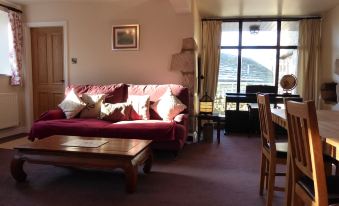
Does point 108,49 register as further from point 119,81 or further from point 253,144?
point 253,144

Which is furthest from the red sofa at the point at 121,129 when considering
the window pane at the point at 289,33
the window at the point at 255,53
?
the window pane at the point at 289,33

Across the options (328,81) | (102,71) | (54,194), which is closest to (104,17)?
(102,71)

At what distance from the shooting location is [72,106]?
4.11m

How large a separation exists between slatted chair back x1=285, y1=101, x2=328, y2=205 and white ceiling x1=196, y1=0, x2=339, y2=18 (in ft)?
12.6

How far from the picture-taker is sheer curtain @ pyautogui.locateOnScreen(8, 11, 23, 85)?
482 centimetres

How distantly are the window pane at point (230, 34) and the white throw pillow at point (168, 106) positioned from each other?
2.76 metres

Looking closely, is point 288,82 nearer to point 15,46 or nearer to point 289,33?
point 289,33

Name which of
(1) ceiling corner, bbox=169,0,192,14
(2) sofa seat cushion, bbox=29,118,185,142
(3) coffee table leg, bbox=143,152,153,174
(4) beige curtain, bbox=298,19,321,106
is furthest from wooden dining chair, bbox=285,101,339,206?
(4) beige curtain, bbox=298,19,321,106

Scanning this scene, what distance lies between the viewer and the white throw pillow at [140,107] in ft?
13.0

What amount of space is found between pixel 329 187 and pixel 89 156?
189cm

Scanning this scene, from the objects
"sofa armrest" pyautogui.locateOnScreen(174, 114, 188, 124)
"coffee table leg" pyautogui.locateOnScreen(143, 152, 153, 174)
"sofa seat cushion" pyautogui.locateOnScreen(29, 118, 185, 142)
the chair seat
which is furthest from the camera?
"sofa armrest" pyautogui.locateOnScreen(174, 114, 188, 124)

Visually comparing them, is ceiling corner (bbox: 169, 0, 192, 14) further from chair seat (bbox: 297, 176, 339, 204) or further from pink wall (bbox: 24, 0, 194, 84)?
chair seat (bbox: 297, 176, 339, 204)

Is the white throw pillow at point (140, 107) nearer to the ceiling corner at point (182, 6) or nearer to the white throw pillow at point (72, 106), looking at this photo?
the white throw pillow at point (72, 106)

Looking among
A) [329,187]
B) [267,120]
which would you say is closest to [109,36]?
[267,120]
